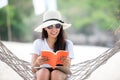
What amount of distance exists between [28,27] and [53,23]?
6.08 m

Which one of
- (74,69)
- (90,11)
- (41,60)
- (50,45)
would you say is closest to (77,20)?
(90,11)

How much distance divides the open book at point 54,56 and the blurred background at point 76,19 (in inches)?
219

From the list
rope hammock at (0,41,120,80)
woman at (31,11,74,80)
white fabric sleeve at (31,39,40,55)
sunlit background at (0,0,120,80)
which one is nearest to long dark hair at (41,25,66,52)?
woman at (31,11,74,80)

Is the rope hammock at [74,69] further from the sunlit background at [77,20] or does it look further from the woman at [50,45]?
the sunlit background at [77,20]

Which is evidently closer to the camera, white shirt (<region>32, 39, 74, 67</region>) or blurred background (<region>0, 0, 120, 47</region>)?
white shirt (<region>32, 39, 74, 67</region>)

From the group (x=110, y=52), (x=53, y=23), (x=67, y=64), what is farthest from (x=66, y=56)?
(x=110, y=52)

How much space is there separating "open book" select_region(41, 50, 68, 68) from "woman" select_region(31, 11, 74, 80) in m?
0.02

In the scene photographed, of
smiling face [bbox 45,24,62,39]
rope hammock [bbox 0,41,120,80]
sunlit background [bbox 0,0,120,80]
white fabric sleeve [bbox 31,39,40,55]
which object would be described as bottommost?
sunlit background [bbox 0,0,120,80]

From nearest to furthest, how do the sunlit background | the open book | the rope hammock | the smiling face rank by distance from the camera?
the open book
the smiling face
the rope hammock
the sunlit background

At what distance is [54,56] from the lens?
2.36 metres

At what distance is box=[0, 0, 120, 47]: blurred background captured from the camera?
26.6 ft

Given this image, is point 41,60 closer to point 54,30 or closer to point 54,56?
point 54,56

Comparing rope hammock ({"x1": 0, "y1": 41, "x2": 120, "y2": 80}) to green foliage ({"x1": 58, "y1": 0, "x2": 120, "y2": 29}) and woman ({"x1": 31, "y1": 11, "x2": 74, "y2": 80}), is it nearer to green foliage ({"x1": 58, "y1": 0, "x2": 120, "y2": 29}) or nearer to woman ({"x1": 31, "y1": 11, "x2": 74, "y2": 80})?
woman ({"x1": 31, "y1": 11, "x2": 74, "y2": 80})

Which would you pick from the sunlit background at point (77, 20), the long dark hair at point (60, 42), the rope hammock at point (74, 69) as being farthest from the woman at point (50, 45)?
the sunlit background at point (77, 20)
